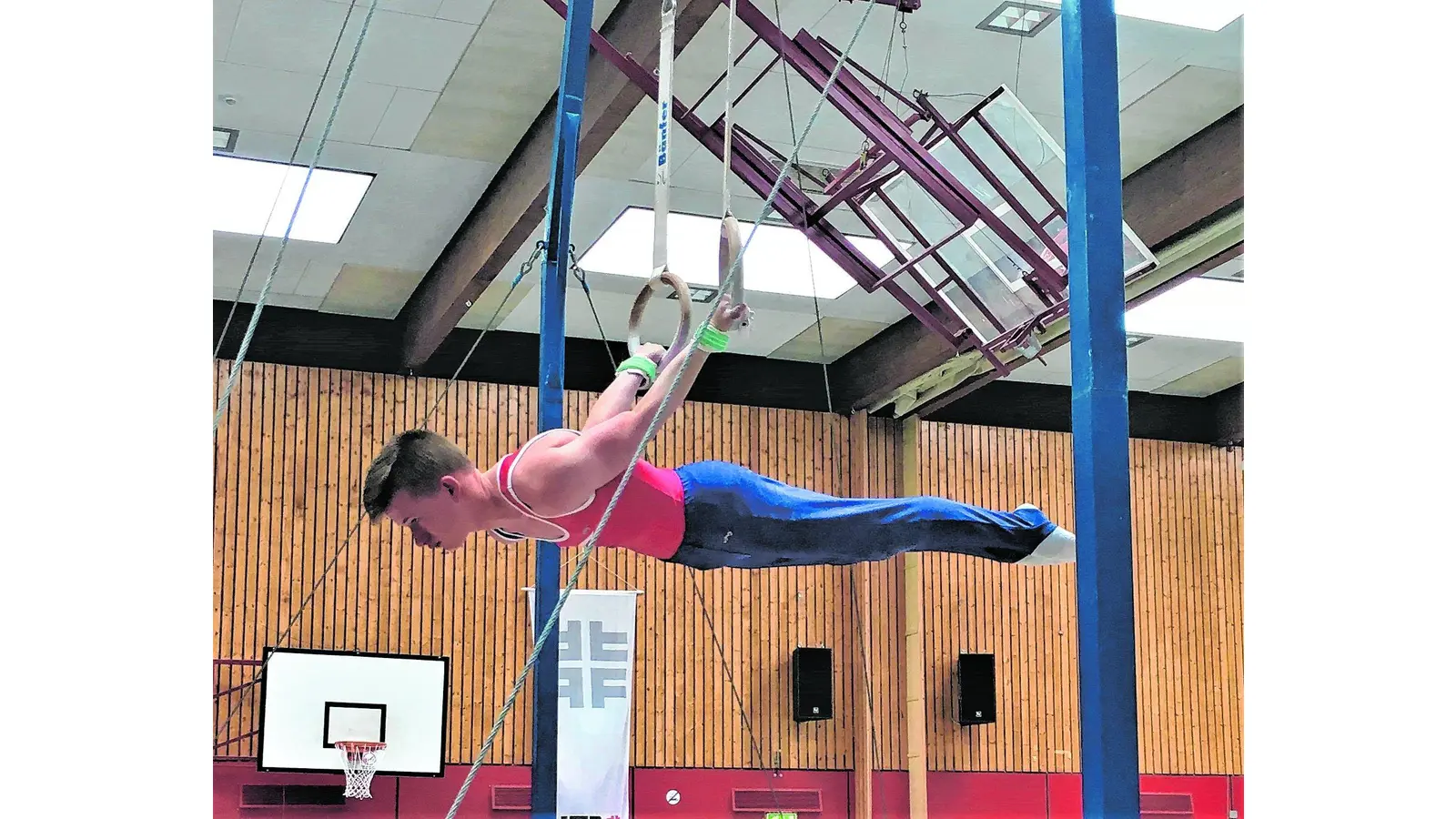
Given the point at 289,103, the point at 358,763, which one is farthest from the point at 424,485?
the point at 358,763

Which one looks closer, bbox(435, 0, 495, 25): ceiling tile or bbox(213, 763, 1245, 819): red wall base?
bbox(435, 0, 495, 25): ceiling tile

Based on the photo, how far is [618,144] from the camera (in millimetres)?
8414

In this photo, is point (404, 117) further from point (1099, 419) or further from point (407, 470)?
point (1099, 419)

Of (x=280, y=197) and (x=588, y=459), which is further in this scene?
(x=280, y=197)

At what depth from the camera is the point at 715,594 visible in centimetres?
1161

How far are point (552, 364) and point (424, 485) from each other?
3.92ft

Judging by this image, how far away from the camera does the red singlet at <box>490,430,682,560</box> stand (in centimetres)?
420

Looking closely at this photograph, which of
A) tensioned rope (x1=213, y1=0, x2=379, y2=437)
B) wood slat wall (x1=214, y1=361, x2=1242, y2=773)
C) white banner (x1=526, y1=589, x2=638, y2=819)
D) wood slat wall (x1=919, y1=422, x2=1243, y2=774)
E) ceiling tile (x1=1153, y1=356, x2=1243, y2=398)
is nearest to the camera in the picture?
tensioned rope (x1=213, y1=0, x2=379, y2=437)

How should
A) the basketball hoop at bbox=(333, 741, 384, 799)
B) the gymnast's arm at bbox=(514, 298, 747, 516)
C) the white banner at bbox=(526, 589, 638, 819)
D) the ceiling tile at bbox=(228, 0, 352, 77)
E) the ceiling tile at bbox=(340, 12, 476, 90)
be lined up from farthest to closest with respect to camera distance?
the white banner at bbox=(526, 589, 638, 819), the basketball hoop at bbox=(333, 741, 384, 799), the ceiling tile at bbox=(340, 12, 476, 90), the ceiling tile at bbox=(228, 0, 352, 77), the gymnast's arm at bbox=(514, 298, 747, 516)

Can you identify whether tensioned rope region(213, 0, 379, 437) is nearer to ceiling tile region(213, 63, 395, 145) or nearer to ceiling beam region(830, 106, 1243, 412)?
ceiling tile region(213, 63, 395, 145)

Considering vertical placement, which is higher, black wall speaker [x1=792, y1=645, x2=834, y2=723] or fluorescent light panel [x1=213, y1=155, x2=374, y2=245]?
fluorescent light panel [x1=213, y1=155, x2=374, y2=245]

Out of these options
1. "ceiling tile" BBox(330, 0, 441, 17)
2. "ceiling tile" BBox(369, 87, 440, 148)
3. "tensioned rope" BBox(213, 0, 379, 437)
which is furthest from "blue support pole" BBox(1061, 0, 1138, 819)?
"ceiling tile" BBox(369, 87, 440, 148)

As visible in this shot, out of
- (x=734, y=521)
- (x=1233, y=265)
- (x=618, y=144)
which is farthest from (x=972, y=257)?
(x=734, y=521)

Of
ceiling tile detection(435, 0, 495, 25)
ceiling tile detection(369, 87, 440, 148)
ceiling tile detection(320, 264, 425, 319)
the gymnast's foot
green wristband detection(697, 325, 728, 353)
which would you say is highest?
ceiling tile detection(435, 0, 495, 25)
